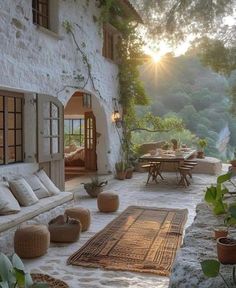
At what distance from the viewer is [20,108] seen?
5.81 metres

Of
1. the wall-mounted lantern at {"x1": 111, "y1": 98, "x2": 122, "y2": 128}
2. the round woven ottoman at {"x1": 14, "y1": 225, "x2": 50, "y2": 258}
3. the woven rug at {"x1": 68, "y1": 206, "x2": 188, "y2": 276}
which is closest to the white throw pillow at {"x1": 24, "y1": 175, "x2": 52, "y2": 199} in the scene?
the woven rug at {"x1": 68, "y1": 206, "x2": 188, "y2": 276}

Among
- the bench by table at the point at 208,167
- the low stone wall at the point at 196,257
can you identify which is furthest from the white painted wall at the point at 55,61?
the low stone wall at the point at 196,257

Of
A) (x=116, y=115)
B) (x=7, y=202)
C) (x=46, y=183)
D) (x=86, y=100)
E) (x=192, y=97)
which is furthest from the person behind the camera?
(x=192, y=97)

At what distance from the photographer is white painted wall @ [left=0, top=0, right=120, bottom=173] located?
5309mm

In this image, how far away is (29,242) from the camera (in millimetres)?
3910

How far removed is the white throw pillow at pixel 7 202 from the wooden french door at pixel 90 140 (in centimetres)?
586

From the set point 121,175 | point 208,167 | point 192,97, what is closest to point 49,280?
point 121,175

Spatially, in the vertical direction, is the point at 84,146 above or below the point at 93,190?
above

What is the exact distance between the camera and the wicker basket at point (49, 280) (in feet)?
10.6

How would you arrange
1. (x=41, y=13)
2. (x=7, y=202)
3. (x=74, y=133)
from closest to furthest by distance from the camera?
(x=7, y=202), (x=41, y=13), (x=74, y=133)

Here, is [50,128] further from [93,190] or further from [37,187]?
[93,190]

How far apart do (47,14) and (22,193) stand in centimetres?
359

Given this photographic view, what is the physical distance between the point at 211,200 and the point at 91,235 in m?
3.08

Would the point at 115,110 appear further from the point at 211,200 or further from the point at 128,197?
the point at 211,200
